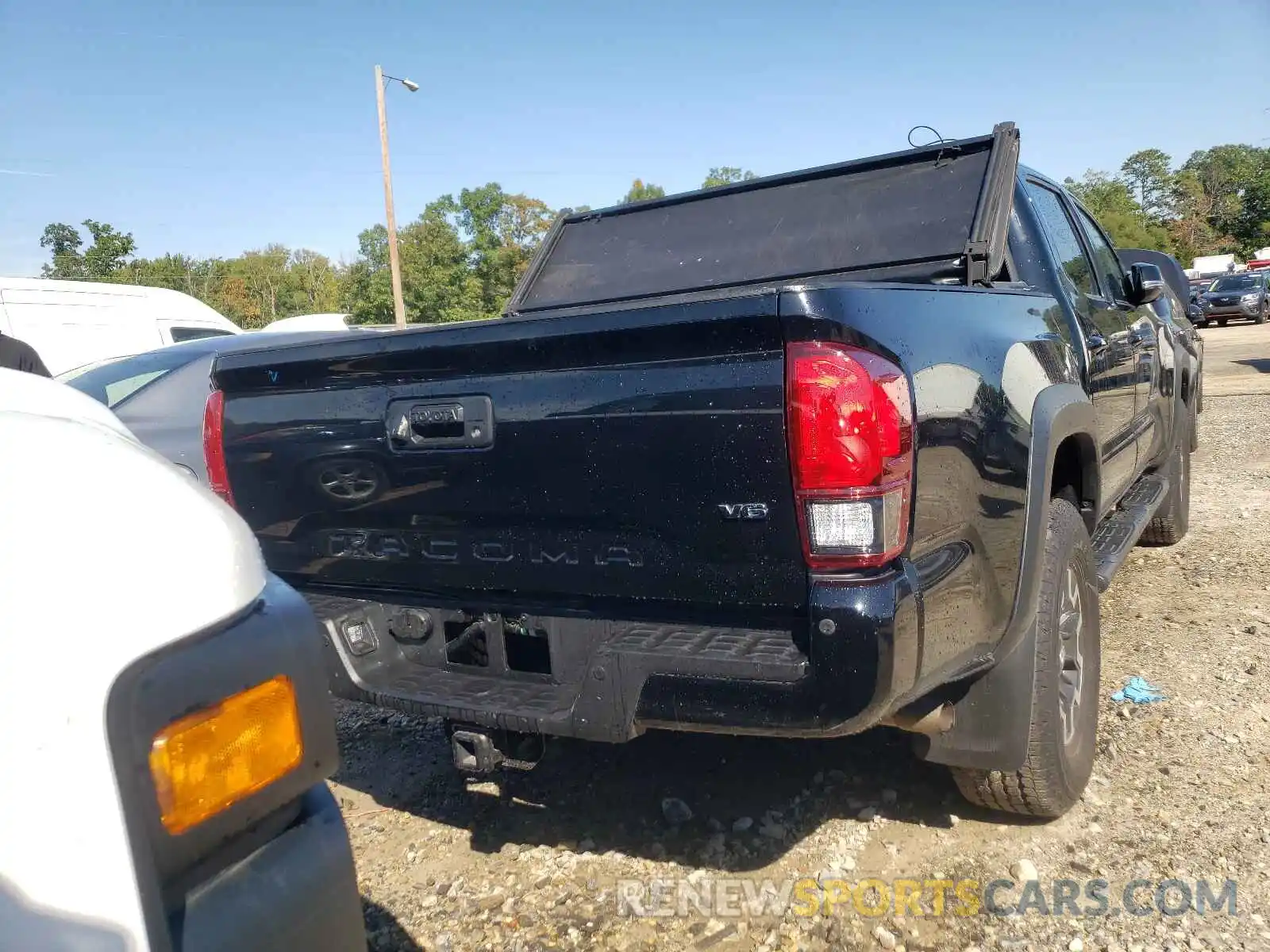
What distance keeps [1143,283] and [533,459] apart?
10.4ft

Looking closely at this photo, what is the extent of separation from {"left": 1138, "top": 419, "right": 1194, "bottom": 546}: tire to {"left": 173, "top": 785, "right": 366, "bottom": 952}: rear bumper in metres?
5.25

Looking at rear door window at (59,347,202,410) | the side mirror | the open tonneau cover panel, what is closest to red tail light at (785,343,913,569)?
the open tonneau cover panel

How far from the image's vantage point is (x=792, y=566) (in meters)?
2.02

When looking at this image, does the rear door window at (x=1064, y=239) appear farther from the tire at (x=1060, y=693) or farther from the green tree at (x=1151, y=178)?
the green tree at (x=1151, y=178)

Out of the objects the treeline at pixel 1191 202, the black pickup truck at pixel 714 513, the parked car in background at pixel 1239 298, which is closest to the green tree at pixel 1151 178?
the treeline at pixel 1191 202

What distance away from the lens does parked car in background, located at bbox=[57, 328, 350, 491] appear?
17.0 ft

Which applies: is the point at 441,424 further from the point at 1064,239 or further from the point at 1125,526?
the point at 1125,526

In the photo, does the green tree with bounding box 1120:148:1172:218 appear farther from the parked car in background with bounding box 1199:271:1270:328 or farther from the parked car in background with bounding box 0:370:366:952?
the parked car in background with bounding box 0:370:366:952

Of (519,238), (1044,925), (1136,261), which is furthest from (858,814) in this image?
(519,238)

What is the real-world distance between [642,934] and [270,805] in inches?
58.7

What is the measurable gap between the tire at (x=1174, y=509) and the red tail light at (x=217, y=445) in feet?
15.9

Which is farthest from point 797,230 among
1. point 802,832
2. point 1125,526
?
point 802,832

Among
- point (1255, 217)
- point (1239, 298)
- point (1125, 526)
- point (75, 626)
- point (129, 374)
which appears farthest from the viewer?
point (1255, 217)

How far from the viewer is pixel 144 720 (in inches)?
42.9
